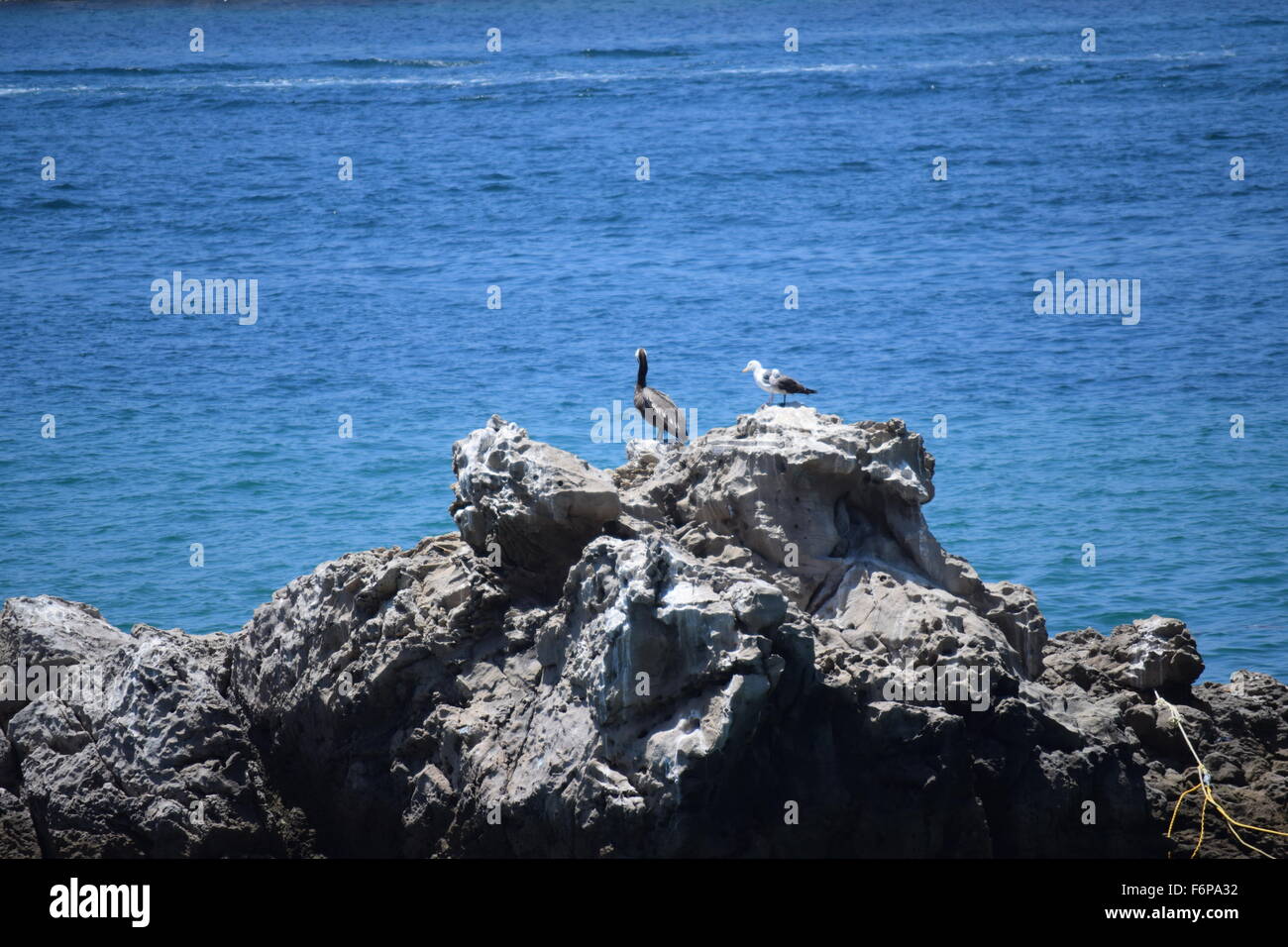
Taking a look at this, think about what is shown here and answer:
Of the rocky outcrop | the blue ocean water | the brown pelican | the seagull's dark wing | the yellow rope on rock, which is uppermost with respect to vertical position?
the blue ocean water

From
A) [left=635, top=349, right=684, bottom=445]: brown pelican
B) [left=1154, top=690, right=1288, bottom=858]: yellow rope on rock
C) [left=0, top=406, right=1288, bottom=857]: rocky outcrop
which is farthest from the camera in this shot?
[left=635, top=349, right=684, bottom=445]: brown pelican

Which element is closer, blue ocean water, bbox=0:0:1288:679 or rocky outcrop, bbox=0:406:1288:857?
rocky outcrop, bbox=0:406:1288:857

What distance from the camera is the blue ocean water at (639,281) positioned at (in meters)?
25.3

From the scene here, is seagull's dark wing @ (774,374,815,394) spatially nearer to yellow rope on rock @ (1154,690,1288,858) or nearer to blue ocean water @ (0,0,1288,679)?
blue ocean water @ (0,0,1288,679)

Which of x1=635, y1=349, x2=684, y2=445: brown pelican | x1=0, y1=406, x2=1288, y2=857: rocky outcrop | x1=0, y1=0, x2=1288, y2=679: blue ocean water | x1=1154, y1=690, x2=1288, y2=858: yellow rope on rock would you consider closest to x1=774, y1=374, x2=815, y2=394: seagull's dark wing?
x1=635, y1=349, x2=684, y2=445: brown pelican

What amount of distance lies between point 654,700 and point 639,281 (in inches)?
1012

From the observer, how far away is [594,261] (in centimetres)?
3778

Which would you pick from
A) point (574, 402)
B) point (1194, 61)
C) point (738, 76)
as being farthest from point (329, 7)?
point (574, 402)

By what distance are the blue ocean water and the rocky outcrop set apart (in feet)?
23.6

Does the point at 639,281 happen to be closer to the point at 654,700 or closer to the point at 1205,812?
the point at 1205,812

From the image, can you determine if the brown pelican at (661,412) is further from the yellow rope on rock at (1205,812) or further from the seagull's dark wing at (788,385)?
the yellow rope on rock at (1205,812)

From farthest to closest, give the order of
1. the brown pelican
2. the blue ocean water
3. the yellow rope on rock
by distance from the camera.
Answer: the blue ocean water < the brown pelican < the yellow rope on rock

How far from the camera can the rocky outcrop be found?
10.9m

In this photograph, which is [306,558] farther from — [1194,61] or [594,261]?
[1194,61]
